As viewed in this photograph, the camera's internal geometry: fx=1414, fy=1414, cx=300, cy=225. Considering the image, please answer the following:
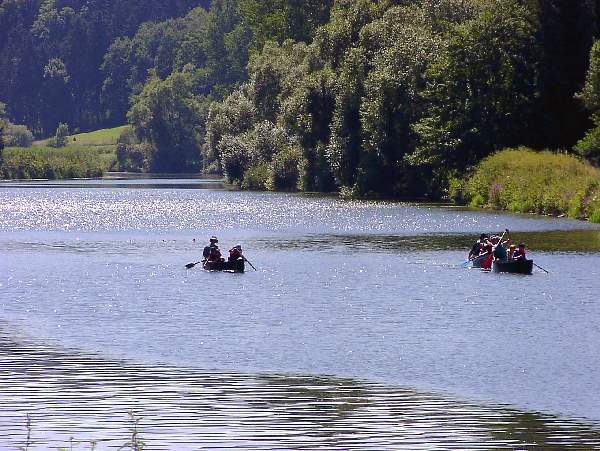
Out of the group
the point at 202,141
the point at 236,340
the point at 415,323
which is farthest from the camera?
the point at 202,141

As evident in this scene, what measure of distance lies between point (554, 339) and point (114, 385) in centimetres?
1069

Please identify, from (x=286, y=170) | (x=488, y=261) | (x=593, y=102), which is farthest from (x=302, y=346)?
(x=286, y=170)

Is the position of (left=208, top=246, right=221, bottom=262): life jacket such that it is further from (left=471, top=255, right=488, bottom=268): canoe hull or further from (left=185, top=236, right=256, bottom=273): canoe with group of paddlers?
(left=471, top=255, right=488, bottom=268): canoe hull

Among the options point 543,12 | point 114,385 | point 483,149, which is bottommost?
point 114,385

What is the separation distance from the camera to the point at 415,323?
34.1m

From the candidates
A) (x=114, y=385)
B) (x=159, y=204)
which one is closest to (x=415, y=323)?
(x=114, y=385)

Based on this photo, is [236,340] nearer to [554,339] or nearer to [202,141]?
[554,339]

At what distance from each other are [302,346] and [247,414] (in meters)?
7.65

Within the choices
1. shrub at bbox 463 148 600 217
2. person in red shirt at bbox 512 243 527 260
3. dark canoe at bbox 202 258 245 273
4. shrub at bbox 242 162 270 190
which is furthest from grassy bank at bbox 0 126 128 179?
person in red shirt at bbox 512 243 527 260

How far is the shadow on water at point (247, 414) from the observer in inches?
840

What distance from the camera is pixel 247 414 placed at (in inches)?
913

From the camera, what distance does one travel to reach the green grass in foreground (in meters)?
173

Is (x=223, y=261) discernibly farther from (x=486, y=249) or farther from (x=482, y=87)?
(x=482, y=87)

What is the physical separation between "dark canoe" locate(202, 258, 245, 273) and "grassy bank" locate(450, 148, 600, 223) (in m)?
27.1
